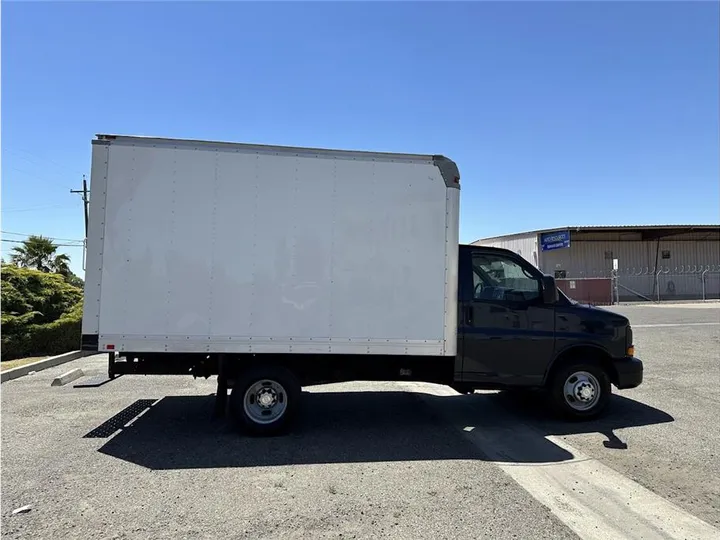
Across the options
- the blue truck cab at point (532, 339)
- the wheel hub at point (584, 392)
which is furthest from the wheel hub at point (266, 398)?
the wheel hub at point (584, 392)

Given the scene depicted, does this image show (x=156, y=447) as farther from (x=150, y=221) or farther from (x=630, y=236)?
(x=630, y=236)

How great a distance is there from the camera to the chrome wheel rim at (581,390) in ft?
19.8

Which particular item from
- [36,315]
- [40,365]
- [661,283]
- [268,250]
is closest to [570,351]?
[268,250]

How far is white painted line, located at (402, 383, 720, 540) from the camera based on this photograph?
139 inches

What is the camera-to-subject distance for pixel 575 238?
115 ft

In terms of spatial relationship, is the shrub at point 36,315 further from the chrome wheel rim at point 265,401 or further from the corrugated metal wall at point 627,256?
the corrugated metal wall at point 627,256

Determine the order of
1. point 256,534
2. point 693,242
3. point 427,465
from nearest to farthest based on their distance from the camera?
point 256,534
point 427,465
point 693,242

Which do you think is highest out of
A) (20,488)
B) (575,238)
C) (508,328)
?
(575,238)

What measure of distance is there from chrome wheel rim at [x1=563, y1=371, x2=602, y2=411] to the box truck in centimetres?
46

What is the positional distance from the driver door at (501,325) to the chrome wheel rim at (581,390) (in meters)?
0.45

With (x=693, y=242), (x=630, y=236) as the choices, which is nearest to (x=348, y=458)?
(x=630, y=236)

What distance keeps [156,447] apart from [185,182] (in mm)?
2879

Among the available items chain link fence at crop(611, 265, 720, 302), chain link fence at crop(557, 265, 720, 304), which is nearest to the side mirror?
Answer: chain link fence at crop(557, 265, 720, 304)

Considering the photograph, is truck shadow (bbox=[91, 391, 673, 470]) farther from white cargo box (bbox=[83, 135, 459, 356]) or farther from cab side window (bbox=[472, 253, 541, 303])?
cab side window (bbox=[472, 253, 541, 303])
